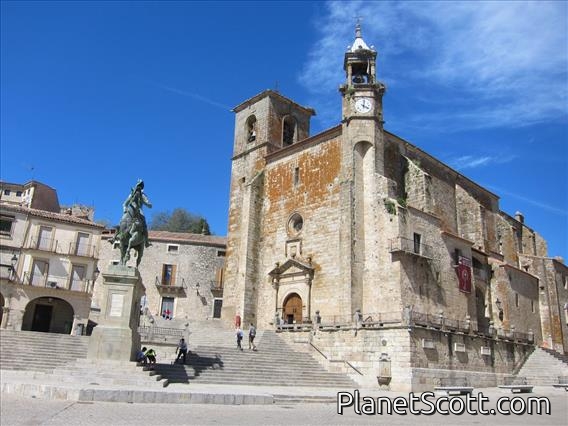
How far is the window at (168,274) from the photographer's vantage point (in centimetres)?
3538

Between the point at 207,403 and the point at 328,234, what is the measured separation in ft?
54.7

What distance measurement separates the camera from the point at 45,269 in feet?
87.7

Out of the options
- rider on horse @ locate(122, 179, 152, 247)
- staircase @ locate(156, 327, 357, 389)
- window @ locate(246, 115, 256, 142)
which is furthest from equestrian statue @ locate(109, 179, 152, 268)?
window @ locate(246, 115, 256, 142)

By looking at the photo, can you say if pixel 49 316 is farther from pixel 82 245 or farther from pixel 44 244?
pixel 82 245

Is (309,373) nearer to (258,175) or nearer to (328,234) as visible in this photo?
(328,234)

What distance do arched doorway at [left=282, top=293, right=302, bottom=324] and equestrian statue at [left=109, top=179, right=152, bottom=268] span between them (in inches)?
506

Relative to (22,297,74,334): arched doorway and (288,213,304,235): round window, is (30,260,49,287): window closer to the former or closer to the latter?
(22,297,74,334): arched doorway

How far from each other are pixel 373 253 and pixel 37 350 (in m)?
14.7

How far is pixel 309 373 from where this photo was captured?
18625 millimetres

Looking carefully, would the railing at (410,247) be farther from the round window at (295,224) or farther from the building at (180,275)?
the building at (180,275)

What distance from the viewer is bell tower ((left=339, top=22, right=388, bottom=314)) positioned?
77.8 ft

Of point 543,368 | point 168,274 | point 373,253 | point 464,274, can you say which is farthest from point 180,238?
point 543,368

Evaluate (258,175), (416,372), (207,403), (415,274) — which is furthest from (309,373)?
(258,175)

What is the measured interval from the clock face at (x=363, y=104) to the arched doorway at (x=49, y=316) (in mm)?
19006
